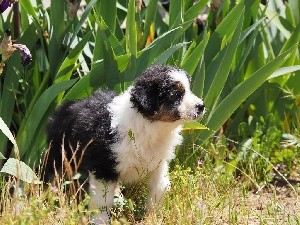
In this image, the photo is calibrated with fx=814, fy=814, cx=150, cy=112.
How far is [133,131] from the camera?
4172mm

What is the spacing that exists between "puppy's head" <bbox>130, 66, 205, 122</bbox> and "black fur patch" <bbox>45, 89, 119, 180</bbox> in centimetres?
24

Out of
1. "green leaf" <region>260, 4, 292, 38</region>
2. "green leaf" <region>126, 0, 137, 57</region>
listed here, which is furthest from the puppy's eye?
"green leaf" <region>260, 4, 292, 38</region>

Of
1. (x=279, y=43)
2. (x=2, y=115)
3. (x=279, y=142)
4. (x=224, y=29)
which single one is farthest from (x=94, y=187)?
(x=279, y=43)

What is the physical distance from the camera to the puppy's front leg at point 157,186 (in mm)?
4328

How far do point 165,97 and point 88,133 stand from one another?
0.48m

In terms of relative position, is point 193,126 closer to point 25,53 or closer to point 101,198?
point 101,198

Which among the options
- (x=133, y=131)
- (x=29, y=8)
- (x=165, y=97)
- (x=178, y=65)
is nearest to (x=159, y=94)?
(x=165, y=97)

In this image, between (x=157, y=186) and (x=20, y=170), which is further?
(x=157, y=186)

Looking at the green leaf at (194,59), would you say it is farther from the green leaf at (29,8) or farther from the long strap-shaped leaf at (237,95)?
the green leaf at (29,8)

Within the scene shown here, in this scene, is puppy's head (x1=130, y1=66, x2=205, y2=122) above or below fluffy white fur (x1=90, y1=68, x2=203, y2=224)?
above

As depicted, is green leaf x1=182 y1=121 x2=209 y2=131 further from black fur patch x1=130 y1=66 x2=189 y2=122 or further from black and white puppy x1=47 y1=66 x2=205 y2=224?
black fur patch x1=130 y1=66 x2=189 y2=122

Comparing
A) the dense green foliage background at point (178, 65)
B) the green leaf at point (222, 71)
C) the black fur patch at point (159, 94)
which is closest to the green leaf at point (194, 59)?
the dense green foliage background at point (178, 65)

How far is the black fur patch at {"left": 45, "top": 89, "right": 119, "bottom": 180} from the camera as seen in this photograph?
13.6 ft

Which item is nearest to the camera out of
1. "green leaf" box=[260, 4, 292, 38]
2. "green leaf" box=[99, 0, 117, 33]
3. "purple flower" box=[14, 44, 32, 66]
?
"purple flower" box=[14, 44, 32, 66]
